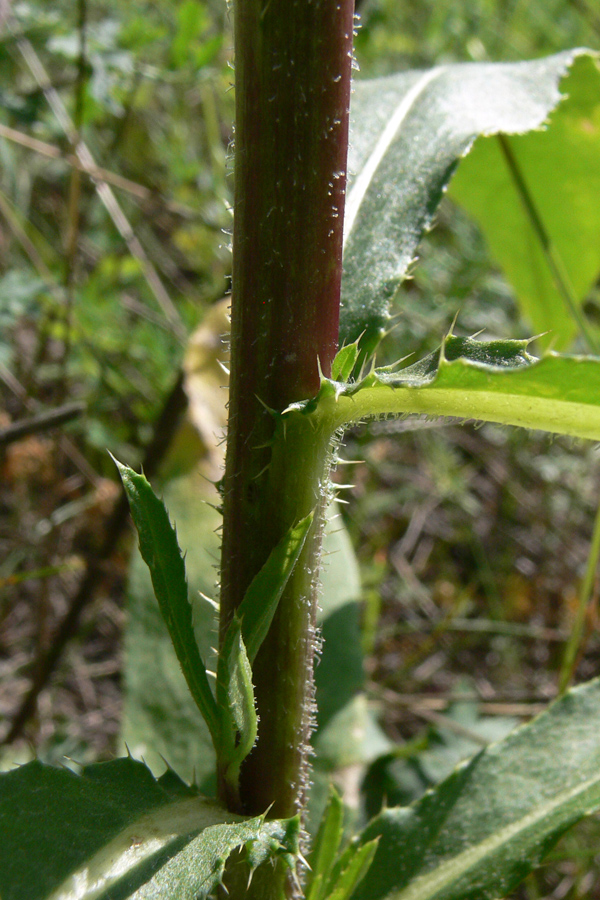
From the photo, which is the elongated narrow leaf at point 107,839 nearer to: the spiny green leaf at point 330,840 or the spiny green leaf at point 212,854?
the spiny green leaf at point 212,854

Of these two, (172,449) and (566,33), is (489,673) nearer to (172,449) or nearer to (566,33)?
(172,449)

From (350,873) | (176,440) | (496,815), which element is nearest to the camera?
(350,873)

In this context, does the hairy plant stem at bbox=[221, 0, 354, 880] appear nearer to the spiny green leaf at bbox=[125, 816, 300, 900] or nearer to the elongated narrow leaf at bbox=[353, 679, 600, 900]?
the spiny green leaf at bbox=[125, 816, 300, 900]

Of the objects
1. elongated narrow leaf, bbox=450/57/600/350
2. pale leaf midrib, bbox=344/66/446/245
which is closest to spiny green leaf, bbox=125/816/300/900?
pale leaf midrib, bbox=344/66/446/245

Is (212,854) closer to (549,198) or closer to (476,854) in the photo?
(476,854)

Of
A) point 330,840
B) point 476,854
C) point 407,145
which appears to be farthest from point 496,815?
point 407,145
